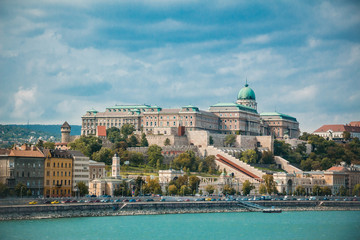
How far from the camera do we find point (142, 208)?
96.9 metres

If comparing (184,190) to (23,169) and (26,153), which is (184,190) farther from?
(23,169)

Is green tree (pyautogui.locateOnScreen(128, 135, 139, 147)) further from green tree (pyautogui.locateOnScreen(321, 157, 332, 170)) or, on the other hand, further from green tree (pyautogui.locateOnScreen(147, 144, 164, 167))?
green tree (pyautogui.locateOnScreen(321, 157, 332, 170))

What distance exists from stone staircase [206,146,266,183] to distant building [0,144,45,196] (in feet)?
155

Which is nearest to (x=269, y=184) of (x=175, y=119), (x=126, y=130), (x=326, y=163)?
(x=326, y=163)

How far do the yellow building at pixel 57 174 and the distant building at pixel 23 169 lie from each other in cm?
92

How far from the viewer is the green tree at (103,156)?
134 metres

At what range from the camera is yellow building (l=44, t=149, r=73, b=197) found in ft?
339

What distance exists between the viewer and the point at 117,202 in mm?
96188

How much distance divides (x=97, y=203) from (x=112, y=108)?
282 feet

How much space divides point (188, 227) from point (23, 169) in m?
25.1

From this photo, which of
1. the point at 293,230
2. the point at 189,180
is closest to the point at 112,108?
the point at 189,180

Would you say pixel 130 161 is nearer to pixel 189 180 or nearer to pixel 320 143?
pixel 189 180

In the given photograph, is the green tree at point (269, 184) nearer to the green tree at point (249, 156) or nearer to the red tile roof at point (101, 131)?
the green tree at point (249, 156)

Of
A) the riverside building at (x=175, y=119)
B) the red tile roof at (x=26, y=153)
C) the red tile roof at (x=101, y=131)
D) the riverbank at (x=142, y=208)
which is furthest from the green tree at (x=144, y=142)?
the red tile roof at (x=26, y=153)
